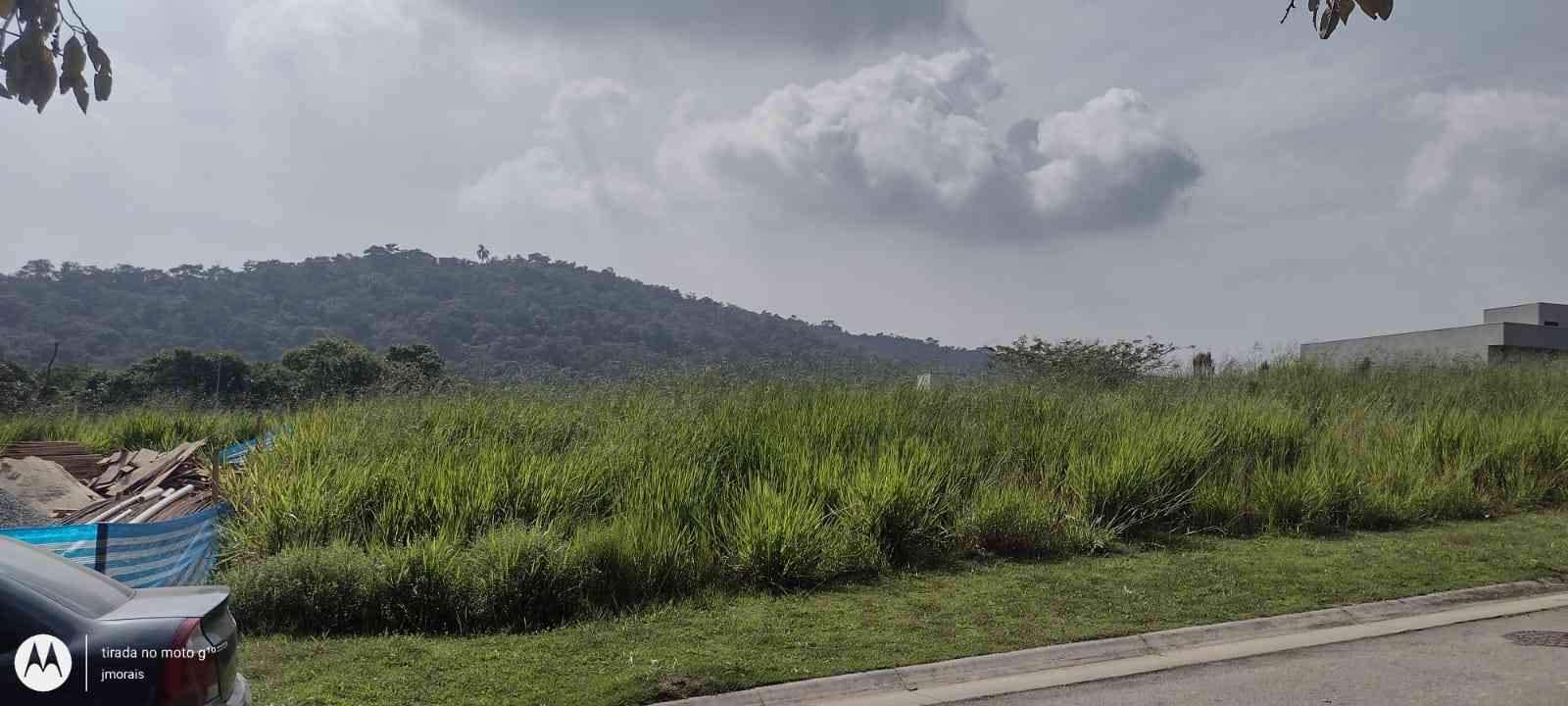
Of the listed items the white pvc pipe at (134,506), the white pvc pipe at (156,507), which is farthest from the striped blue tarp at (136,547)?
the white pvc pipe at (134,506)

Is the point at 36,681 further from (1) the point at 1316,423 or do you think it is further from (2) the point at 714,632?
(1) the point at 1316,423

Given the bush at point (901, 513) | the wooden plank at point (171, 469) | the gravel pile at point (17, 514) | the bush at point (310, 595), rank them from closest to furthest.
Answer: the bush at point (310, 595)
the gravel pile at point (17, 514)
the bush at point (901, 513)
the wooden plank at point (171, 469)

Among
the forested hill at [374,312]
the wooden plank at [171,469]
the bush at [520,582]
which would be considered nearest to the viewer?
the bush at [520,582]

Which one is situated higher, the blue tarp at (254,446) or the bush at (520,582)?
the blue tarp at (254,446)

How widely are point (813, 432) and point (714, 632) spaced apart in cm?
530

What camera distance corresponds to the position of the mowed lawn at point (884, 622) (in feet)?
23.9

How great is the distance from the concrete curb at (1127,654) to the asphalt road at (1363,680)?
0.27 meters

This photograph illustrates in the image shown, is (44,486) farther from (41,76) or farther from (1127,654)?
(1127,654)

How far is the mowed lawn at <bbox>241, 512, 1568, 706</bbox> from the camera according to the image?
23.9 ft

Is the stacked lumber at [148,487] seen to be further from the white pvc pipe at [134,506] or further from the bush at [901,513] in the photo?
the bush at [901,513]

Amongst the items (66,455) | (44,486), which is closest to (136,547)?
(44,486)

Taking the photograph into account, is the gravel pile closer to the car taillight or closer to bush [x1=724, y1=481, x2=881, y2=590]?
bush [x1=724, y1=481, x2=881, y2=590]

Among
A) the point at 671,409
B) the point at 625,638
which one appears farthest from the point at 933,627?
the point at 671,409

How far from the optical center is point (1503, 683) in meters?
7.07
